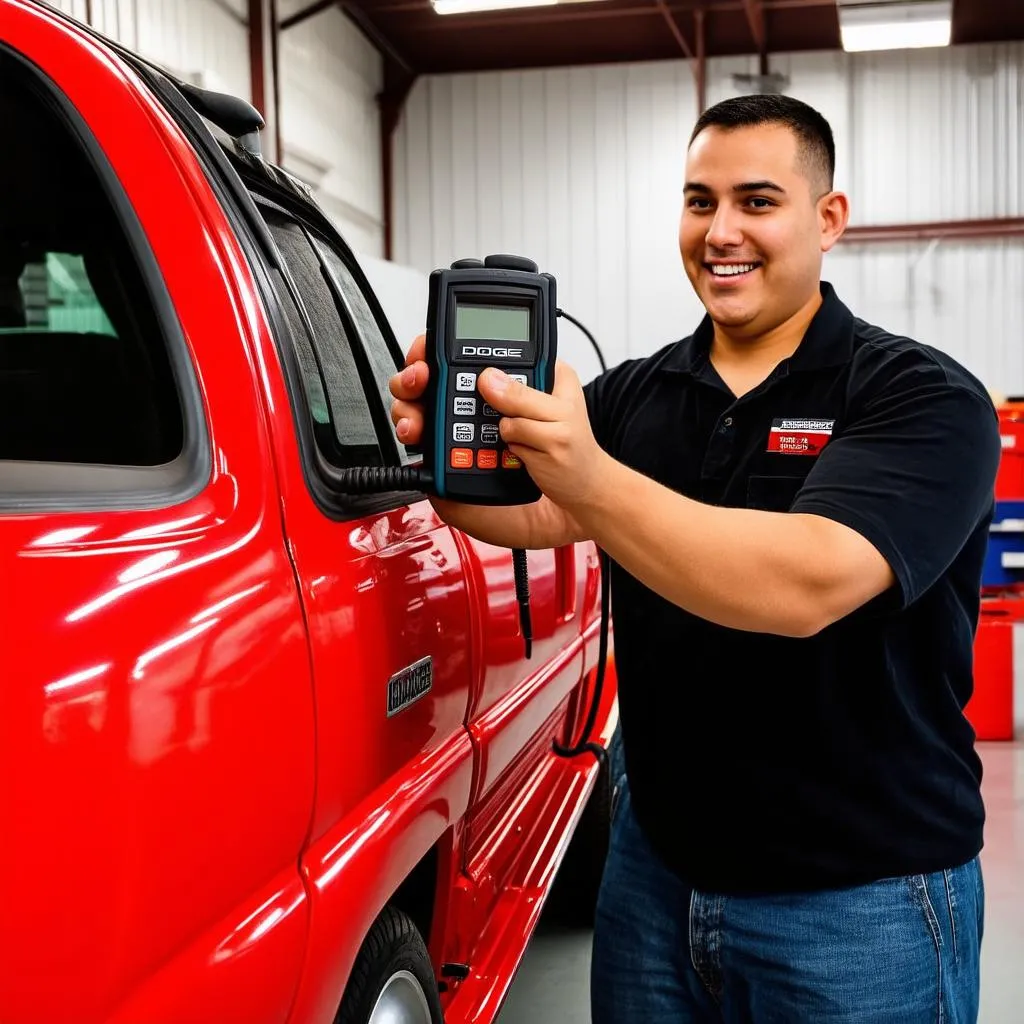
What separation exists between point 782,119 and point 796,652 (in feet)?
2.62

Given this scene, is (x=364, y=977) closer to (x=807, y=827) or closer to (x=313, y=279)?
(x=807, y=827)

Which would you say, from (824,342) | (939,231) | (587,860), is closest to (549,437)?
(824,342)

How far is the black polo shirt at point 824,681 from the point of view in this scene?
61.5 inches

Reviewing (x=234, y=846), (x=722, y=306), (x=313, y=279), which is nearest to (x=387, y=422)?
(x=313, y=279)

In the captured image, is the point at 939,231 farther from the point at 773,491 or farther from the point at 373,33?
the point at 773,491

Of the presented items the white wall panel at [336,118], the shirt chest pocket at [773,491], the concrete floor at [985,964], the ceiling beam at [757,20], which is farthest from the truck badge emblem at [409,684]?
the ceiling beam at [757,20]

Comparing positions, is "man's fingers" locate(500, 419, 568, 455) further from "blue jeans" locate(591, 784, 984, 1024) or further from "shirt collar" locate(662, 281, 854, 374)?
"blue jeans" locate(591, 784, 984, 1024)

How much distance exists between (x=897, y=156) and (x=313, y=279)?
13.4 m

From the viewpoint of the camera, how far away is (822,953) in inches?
64.7

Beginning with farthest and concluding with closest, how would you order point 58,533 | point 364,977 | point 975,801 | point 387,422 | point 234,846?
point 387,422
point 975,801
point 364,977
point 234,846
point 58,533

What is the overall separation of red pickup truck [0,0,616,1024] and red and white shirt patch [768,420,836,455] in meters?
0.56

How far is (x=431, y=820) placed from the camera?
5.76 feet

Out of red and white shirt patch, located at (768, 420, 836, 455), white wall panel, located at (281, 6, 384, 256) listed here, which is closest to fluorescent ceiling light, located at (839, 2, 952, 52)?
white wall panel, located at (281, 6, 384, 256)

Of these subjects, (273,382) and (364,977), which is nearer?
(273,382)
